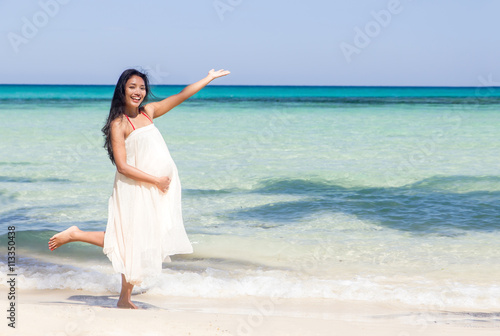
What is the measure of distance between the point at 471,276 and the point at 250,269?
211 cm

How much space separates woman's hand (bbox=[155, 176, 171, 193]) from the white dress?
4 cm

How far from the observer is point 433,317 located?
4316 millimetres

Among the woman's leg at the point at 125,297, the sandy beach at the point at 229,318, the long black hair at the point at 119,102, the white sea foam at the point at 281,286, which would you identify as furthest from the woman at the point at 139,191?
the white sea foam at the point at 281,286

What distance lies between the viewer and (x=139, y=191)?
12.4 feet

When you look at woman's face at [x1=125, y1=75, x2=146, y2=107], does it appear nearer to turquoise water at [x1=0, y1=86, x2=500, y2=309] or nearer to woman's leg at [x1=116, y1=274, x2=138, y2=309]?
woman's leg at [x1=116, y1=274, x2=138, y2=309]

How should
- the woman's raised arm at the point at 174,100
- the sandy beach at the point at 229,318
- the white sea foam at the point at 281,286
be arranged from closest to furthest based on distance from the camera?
the sandy beach at the point at 229,318
the woman's raised arm at the point at 174,100
the white sea foam at the point at 281,286

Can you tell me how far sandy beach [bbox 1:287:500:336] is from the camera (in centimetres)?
336

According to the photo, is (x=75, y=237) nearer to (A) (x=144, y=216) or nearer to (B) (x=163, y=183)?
(A) (x=144, y=216)

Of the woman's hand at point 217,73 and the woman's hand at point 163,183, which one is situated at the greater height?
the woman's hand at point 217,73

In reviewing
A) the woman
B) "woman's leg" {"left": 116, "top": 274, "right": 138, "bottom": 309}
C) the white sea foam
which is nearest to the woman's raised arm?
the woman

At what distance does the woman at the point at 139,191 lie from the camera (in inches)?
147

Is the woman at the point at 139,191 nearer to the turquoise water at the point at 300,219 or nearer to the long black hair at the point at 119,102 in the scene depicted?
the long black hair at the point at 119,102

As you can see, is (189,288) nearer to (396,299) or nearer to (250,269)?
(250,269)

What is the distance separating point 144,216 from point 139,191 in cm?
17
